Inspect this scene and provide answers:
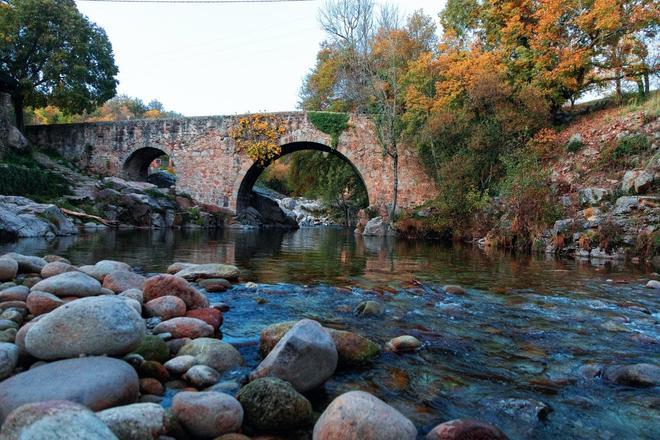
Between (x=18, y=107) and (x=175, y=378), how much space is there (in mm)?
26748

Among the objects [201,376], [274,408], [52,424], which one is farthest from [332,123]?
[52,424]

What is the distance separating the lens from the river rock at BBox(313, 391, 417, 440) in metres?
1.92

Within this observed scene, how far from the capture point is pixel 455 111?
16781mm

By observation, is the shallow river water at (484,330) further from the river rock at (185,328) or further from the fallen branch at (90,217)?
the fallen branch at (90,217)

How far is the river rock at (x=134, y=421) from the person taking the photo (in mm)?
1868

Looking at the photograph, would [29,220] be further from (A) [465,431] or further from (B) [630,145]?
(B) [630,145]

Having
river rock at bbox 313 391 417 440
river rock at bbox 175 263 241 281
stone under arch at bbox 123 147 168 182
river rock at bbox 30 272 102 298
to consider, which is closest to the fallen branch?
stone under arch at bbox 123 147 168 182

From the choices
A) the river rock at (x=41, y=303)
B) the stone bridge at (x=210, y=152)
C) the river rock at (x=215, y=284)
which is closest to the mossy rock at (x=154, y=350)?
the river rock at (x=41, y=303)

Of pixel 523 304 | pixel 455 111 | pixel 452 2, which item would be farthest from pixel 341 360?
pixel 452 2

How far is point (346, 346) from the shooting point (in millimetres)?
3090

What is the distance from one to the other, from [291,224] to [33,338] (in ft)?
82.9

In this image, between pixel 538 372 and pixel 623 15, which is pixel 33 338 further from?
pixel 623 15

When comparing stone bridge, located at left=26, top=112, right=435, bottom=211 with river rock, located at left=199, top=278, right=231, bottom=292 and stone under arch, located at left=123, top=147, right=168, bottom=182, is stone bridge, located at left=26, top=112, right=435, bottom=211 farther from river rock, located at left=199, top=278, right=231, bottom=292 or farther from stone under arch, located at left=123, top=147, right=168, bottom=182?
river rock, located at left=199, top=278, right=231, bottom=292

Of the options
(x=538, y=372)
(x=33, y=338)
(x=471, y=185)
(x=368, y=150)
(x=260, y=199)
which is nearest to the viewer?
(x=33, y=338)
